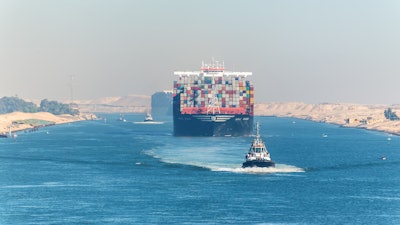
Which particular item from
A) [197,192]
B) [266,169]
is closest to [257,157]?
[266,169]

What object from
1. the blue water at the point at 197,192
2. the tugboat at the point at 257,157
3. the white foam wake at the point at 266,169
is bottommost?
the blue water at the point at 197,192

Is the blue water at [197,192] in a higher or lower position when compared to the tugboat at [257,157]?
lower

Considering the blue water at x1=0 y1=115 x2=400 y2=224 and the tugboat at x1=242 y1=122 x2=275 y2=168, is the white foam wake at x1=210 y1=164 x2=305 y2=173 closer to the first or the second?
the blue water at x1=0 y1=115 x2=400 y2=224

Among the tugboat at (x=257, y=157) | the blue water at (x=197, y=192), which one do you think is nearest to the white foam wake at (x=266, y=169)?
the blue water at (x=197, y=192)

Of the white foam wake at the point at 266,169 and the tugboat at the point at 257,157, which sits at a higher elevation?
the tugboat at the point at 257,157

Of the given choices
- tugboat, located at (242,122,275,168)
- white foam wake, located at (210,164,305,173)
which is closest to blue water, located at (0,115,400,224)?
white foam wake, located at (210,164,305,173)

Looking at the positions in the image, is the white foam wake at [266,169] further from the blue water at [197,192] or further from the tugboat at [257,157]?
the tugboat at [257,157]

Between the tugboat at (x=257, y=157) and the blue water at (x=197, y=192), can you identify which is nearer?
the blue water at (x=197, y=192)

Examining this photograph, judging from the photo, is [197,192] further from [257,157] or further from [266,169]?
[266,169]

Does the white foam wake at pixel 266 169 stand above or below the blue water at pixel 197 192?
above

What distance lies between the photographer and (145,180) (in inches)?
6053

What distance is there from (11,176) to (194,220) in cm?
5863

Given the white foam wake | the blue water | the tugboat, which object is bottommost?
the blue water

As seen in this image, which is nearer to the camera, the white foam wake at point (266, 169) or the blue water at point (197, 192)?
the blue water at point (197, 192)
